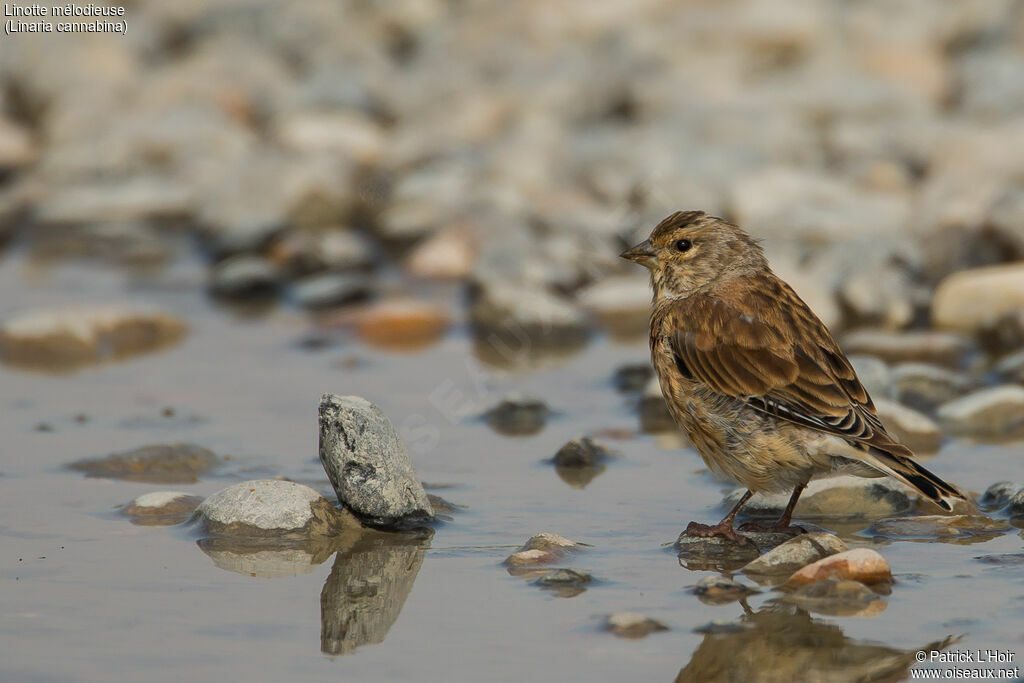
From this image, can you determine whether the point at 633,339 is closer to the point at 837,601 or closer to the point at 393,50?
the point at 837,601

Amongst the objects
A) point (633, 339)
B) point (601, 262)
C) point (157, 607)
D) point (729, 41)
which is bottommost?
point (157, 607)

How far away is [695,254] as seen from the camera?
5.75 metres

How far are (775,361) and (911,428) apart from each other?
1.29m

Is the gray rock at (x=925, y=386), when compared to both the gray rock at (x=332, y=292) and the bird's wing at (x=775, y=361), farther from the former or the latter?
the gray rock at (x=332, y=292)

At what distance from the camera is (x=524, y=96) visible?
12.5 meters

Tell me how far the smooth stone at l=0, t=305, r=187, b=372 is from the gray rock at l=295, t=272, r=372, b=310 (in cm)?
89

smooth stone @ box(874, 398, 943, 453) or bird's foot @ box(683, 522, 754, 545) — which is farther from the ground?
smooth stone @ box(874, 398, 943, 453)

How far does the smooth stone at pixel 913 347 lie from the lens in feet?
25.3

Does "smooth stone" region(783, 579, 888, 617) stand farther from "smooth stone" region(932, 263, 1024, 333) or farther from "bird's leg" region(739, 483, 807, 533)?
"smooth stone" region(932, 263, 1024, 333)

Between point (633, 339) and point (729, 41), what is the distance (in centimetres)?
576

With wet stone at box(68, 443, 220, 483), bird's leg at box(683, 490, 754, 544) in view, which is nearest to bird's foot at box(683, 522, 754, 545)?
bird's leg at box(683, 490, 754, 544)

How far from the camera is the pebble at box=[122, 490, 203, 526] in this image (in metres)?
5.15

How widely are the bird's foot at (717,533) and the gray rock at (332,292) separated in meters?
4.22


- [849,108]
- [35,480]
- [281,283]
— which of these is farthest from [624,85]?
[35,480]
